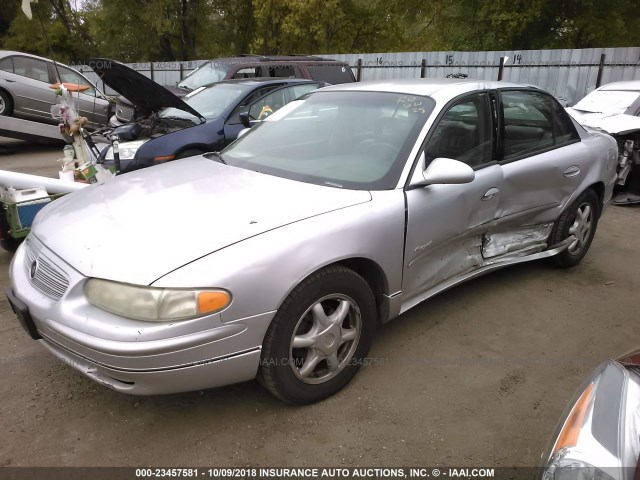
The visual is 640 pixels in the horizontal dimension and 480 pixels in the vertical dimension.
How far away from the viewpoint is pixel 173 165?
3.51 m

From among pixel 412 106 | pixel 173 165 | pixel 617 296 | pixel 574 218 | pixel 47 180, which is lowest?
pixel 617 296

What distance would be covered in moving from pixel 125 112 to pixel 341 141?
446 centimetres

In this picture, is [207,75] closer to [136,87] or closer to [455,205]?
[136,87]

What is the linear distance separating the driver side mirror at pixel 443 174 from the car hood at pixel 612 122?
4444mm

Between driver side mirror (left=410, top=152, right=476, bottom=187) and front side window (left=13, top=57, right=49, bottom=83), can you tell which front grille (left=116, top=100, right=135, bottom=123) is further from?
driver side mirror (left=410, top=152, right=476, bottom=187)

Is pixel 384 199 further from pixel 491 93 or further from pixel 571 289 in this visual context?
pixel 571 289

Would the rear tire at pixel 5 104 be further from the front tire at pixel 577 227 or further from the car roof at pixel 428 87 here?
the front tire at pixel 577 227

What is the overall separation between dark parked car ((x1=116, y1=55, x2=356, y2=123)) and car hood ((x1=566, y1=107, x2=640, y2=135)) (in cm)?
505

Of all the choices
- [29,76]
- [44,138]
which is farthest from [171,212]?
[29,76]

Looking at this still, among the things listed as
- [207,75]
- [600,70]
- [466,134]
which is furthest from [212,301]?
[600,70]

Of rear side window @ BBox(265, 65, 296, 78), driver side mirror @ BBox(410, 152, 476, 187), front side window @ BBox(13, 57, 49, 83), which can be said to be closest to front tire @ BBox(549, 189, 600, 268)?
driver side mirror @ BBox(410, 152, 476, 187)

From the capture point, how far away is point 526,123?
3.87m

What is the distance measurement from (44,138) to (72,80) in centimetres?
165

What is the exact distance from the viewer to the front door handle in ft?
11.1
